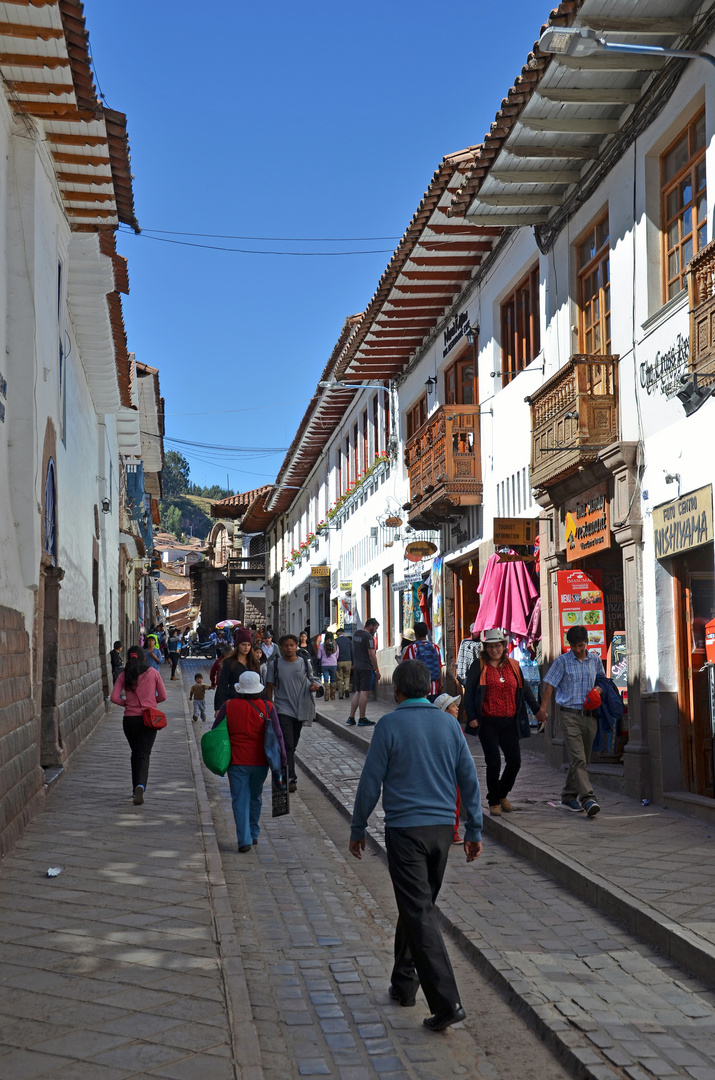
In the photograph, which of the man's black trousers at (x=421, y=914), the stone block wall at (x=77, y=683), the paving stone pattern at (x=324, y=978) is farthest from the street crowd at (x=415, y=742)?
the stone block wall at (x=77, y=683)

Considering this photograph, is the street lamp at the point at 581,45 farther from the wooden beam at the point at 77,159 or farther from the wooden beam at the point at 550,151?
the wooden beam at the point at 77,159

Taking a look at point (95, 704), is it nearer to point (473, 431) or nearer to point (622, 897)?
point (473, 431)

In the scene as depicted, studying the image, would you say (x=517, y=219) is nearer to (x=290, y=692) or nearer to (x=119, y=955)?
(x=290, y=692)

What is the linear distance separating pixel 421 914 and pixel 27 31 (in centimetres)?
669

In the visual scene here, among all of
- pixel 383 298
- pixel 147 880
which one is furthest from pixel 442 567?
pixel 147 880

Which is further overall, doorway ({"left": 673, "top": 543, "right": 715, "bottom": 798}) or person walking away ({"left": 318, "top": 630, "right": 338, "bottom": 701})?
person walking away ({"left": 318, "top": 630, "right": 338, "bottom": 701})

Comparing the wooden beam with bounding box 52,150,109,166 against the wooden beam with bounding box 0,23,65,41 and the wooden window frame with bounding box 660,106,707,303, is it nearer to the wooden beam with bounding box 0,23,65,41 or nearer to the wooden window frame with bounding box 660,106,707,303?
the wooden beam with bounding box 0,23,65,41

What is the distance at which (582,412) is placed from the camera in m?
11.9

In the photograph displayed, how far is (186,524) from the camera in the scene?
150 meters

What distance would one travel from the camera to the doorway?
33.1ft

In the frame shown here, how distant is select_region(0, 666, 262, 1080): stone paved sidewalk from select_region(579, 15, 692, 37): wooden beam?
749 cm

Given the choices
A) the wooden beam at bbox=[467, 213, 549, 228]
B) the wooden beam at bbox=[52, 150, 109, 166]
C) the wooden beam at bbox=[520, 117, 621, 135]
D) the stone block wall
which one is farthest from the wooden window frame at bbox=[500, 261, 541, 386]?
the stone block wall

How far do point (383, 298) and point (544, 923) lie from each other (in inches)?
536

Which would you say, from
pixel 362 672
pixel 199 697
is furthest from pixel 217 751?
pixel 199 697
